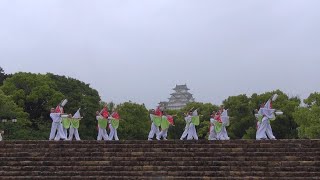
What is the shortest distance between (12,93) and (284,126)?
18.8 m

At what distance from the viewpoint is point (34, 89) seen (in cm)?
3634

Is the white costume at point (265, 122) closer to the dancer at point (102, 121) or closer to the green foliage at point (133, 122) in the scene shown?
the dancer at point (102, 121)

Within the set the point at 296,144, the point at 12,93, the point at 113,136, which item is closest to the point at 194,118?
the point at 113,136

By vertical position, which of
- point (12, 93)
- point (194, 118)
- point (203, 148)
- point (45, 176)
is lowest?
point (45, 176)

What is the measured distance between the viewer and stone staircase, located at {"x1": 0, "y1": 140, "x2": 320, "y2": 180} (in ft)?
44.7

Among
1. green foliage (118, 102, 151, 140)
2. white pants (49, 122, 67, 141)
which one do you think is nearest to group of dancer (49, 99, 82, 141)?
white pants (49, 122, 67, 141)

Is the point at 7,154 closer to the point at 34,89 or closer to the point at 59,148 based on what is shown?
the point at 59,148

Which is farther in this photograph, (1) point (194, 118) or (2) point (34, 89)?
(2) point (34, 89)

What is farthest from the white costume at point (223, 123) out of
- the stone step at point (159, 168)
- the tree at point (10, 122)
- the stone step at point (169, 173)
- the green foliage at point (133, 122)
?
the green foliage at point (133, 122)

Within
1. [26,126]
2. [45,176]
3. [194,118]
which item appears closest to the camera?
[45,176]

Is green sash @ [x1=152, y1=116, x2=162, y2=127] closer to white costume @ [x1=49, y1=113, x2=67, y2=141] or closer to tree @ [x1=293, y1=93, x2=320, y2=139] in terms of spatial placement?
white costume @ [x1=49, y1=113, x2=67, y2=141]

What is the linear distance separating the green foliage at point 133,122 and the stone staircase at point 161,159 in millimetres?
22717

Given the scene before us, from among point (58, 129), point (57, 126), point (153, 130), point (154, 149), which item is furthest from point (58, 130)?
point (154, 149)

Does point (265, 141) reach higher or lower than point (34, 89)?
lower
